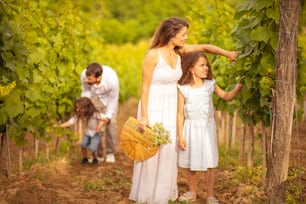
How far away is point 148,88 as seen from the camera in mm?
5184

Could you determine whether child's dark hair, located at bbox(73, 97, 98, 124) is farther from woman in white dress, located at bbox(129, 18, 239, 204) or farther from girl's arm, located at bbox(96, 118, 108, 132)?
woman in white dress, located at bbox(129, 18, 239, 204)

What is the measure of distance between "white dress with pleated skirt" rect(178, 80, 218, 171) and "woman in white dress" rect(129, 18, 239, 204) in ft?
0.52

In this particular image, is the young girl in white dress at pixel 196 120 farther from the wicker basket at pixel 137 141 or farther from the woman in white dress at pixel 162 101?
the wicker basket at pixel 137 141

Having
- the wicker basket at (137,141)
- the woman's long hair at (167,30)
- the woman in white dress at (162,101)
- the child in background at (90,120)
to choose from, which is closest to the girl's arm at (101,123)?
the child in background at (90,120)

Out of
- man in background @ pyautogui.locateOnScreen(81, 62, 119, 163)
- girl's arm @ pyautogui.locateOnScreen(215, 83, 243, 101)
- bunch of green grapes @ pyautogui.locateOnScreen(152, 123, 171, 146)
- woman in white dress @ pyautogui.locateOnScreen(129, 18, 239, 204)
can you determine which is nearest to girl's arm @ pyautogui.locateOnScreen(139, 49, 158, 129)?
woman in white dress @ pyautogui.locateOnScreen(129, 18, 239, 204)

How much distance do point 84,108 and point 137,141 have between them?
2172 mm

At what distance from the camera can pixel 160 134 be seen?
17.1ft

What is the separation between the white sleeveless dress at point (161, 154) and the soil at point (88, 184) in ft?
0.97

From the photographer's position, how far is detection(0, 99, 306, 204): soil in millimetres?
5445

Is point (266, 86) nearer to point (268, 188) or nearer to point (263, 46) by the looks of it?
point (263, 46)

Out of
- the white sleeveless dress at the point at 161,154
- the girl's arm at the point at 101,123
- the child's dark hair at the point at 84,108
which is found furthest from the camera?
the girl's arm at the point at 101,123

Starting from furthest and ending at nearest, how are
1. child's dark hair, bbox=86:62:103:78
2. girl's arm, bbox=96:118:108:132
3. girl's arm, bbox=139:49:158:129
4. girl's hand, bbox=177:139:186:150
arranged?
1. girl's arm, bbox=96:118:108:132
2. child's dark hair, bbox=86:62:103:78
3. girl's hand, bbox=177:139:186:150
4. girl's arm, bbox=139:49:158:129

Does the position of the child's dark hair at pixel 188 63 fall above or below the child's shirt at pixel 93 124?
above

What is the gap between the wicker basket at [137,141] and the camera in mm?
5172
